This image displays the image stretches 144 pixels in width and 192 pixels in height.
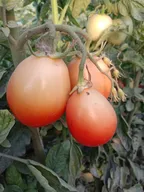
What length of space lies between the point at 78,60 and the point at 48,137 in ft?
1.34

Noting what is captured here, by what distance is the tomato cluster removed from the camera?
61 cm

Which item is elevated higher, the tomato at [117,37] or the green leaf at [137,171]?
the tomato at [117,37]

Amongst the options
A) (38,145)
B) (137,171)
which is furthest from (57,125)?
(137,171)

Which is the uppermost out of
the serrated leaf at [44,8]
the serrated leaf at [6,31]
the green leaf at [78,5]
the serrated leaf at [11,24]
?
the serrated leaf at [6,31]

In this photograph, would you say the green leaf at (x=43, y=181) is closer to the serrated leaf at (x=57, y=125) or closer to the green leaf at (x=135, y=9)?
the serrated leaf at (x=57, y=125)

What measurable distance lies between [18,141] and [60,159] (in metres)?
0.10

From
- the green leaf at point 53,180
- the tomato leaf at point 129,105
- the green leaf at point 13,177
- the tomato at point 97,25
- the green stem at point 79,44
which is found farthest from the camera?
the tomato leaf at point 129,105

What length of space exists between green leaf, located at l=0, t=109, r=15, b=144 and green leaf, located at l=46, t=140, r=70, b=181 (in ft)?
0.66

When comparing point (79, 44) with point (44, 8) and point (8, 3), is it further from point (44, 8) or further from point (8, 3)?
point (44, 8)

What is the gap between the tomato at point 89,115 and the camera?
62 centimetres

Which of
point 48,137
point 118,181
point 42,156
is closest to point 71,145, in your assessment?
point 42,156

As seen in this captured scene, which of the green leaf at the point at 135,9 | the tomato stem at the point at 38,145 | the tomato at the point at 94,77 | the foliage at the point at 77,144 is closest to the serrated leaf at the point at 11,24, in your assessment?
the foliage at the point at 77,144

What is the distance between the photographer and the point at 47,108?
621 mm

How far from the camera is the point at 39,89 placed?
61cm
